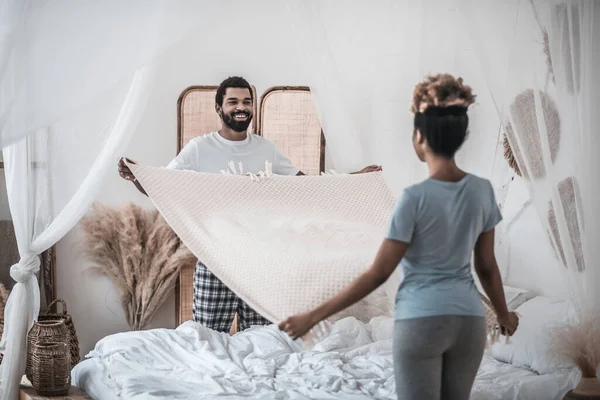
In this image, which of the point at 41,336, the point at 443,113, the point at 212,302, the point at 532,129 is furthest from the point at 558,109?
the point at 41,336

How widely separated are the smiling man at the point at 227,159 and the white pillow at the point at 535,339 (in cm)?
86

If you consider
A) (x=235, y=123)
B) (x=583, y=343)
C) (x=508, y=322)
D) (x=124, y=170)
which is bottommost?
(x=583, y=343)

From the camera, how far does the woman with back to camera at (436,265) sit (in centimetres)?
206

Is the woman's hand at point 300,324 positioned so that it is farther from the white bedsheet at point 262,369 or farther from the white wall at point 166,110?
the white wall at point 166,110

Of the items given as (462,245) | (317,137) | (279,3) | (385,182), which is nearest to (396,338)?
(462,245)

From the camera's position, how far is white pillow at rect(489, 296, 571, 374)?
300 centimetres

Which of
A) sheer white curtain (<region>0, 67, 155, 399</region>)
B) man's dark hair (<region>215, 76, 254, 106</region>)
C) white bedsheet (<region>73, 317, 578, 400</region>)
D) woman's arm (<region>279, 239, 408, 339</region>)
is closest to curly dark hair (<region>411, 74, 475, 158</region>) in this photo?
woman's arm (<region>279, 239, 408, 339</region>)

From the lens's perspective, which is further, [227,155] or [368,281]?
[227,155]

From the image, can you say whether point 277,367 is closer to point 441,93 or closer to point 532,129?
point 532,129

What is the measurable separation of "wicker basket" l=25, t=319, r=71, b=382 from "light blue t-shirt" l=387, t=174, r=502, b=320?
180 centimetres

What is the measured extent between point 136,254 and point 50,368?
4.37ft

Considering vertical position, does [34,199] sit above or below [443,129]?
below

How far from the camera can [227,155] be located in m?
4.06

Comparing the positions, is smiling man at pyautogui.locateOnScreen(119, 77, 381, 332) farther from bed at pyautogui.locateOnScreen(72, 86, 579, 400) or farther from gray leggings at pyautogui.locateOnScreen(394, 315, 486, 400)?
gray leggings at pyautogui.locateOnScreen(394, 315, 486, 400)
